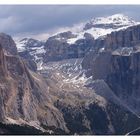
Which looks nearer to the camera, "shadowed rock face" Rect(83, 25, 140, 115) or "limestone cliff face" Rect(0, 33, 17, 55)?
"limestone cliff face" Rect(0, 33, 17, 55)

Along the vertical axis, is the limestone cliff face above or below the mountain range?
above

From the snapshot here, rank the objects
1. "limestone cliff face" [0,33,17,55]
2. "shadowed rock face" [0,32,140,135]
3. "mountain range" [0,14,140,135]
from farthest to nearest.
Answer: "shadowed rock face" [0,32,140,135] < "mountain range" [0,14,140,135] < "limestone cliff face" [0,33,17,55]

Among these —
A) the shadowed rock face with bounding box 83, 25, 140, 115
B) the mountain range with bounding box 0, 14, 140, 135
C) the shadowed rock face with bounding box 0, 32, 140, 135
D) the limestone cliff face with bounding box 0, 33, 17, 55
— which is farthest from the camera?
the shadowed rock face with bounding box 83, 25, 140, 115

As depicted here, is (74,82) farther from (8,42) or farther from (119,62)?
(8,42)

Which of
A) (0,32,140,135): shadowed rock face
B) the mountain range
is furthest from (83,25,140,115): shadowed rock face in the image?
(0,32,140,135): shadowed rock face

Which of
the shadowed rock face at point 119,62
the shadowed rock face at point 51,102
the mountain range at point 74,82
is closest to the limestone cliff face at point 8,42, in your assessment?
the mountain range at point 74,82

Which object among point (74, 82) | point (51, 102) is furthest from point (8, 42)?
point (74, 82)

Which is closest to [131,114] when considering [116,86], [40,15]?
[116,86]

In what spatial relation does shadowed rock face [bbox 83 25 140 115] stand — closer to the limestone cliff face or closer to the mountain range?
the mountain range

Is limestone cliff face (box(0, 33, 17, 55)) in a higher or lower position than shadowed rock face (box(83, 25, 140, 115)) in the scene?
higher

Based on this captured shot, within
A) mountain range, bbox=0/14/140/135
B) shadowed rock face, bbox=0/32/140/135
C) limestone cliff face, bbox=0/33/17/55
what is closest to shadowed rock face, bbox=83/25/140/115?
mountain range, bbox=0/14/140/135

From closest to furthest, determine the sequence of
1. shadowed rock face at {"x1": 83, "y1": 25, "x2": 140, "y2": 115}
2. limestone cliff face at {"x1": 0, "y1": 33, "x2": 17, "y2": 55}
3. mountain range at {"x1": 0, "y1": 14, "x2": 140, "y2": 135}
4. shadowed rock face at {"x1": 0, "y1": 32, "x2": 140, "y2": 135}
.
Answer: limestone cliff face at {"x1": 0, "y1": 33, "x2": 17, "y2": 55} < mountain range at {"x1": 0, "y1": 14, "x2": 140, "y2": 135} < shadowed rock face at {"x1": 0, "y1": 32, "x2": 140, "y2": 135} < shadowed rock face at {"x1": 83, "y1": 25, "x2": 140, "y2": 115}
